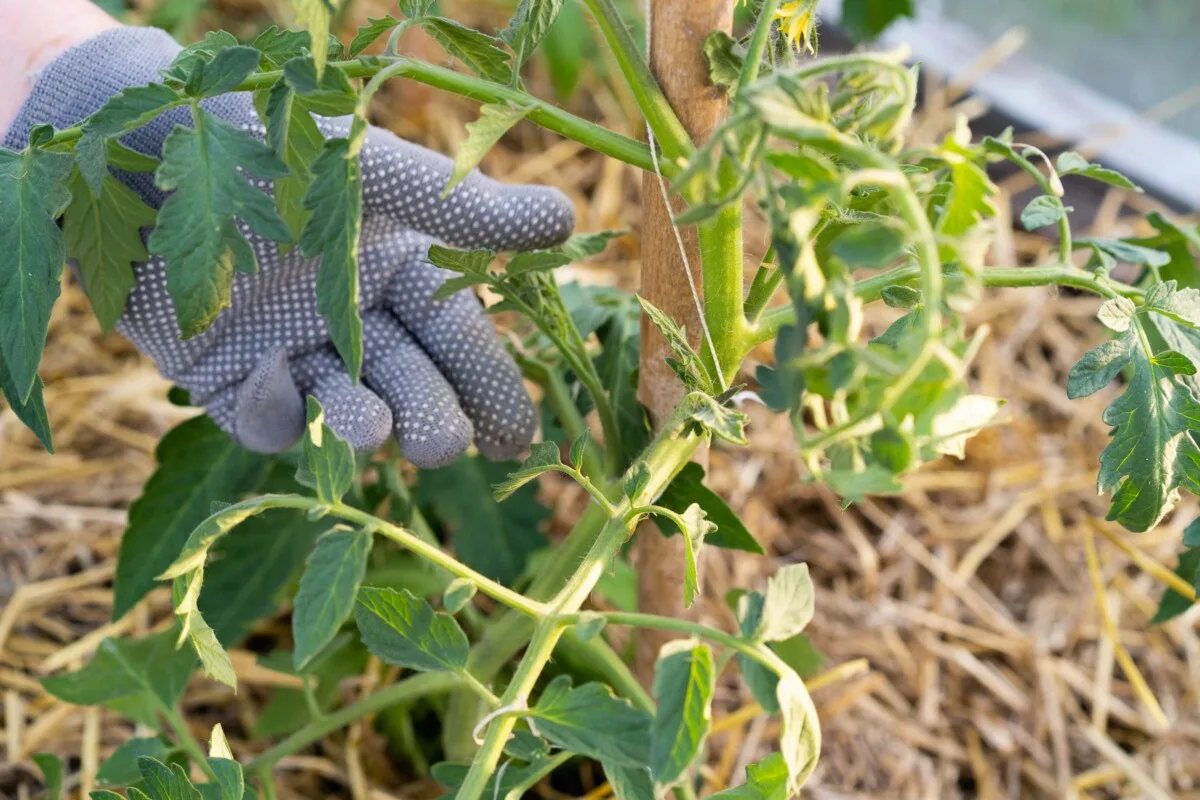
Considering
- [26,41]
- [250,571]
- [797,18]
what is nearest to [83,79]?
[26,41]

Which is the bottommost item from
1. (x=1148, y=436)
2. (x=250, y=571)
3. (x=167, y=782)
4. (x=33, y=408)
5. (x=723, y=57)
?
(x=250, y=571)

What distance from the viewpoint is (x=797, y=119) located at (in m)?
0.42

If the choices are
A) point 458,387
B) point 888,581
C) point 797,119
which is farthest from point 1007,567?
point 797,119

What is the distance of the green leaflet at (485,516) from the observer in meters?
0.96

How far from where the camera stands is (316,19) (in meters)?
0.47

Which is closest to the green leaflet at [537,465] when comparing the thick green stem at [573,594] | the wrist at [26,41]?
the thick green stem at [573,594]

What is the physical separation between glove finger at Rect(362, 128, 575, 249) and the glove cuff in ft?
0.54

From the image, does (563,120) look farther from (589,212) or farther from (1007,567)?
(589,212)

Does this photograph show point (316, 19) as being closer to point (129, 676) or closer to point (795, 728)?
point (795, 728)

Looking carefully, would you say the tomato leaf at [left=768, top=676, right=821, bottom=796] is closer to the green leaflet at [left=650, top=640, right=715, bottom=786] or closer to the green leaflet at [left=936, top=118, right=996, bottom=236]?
the green leaflet at [left=650, top=640, right=715, bottom=786]

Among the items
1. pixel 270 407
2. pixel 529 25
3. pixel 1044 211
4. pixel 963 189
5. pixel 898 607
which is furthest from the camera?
pixel 898 607

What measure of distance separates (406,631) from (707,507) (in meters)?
0.25

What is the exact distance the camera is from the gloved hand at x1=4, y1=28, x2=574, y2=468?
759mm

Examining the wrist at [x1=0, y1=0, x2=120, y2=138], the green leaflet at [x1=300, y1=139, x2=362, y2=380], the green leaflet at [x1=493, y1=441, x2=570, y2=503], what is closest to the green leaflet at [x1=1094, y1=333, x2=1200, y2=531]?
the green leaflet at [x1=493, y1=441, x2=570, y2=503]
